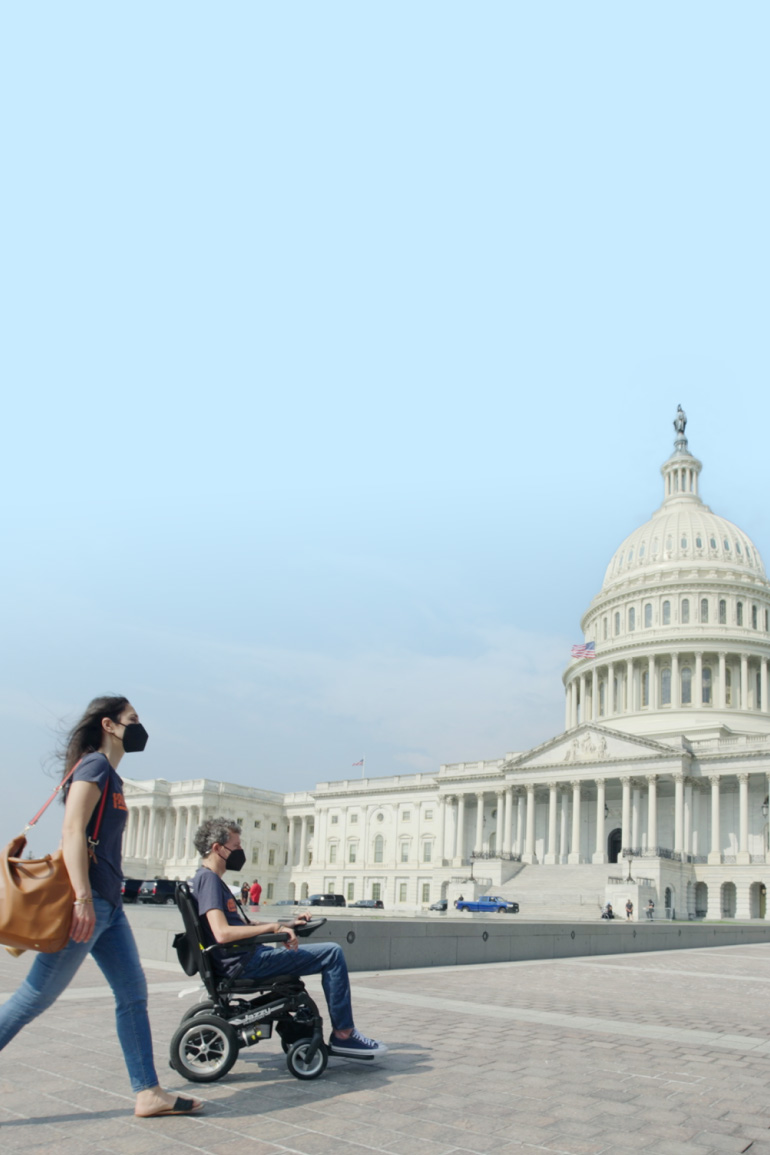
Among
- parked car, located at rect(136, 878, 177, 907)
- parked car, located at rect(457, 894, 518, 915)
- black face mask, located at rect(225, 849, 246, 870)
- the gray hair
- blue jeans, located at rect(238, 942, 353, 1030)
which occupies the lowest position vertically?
parked car, located at rect(457, 894, 518, 915)

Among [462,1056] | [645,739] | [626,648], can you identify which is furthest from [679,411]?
[462,1056]

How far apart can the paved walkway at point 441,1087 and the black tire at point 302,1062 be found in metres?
0.10

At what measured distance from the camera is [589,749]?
80.9 meters

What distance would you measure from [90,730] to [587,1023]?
8.06m

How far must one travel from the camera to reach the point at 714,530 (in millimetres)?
100438

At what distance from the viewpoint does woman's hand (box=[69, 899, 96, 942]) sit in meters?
6.35

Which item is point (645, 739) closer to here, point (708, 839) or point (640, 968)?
point (708, 839)

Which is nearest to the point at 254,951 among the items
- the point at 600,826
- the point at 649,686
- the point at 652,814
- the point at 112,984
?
the point at 112,984

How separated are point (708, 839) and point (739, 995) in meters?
64.7

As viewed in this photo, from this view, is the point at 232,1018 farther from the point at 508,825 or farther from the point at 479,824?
the point at 479,824

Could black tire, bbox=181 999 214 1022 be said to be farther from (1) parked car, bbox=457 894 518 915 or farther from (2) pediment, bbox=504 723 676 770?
(2) pediment, bbox=504 723 676 770

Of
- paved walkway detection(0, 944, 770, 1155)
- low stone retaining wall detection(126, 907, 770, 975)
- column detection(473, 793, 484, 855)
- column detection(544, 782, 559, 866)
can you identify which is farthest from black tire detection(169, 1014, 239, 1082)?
column detection(473, 793, 484, 855)

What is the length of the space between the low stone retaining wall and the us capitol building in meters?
38.5

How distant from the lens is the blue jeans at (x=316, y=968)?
808 centimetres
